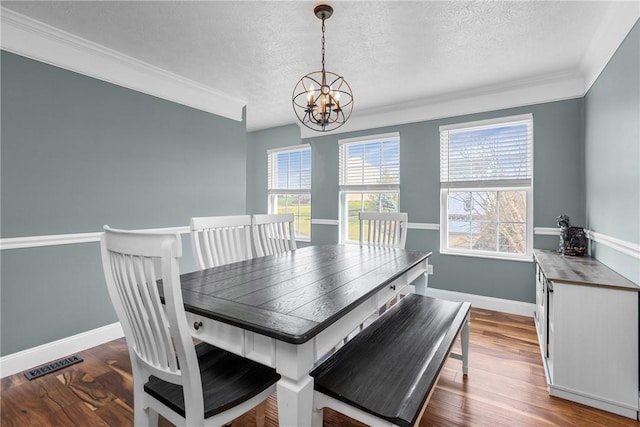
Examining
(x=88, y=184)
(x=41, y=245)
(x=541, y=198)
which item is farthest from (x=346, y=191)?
(x=41, y=245)

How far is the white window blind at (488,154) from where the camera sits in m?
3.30

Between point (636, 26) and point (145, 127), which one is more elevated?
point (636, 26)

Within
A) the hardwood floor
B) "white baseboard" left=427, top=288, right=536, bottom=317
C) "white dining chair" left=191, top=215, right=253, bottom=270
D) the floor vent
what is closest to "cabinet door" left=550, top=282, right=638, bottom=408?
the hardwood floor

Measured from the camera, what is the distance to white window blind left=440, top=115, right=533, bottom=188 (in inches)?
130

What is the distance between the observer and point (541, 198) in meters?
3.19

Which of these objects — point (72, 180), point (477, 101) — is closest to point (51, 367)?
point (72, 180)

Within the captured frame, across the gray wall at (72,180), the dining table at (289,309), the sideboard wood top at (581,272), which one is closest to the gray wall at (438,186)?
the sideboard wood top at (581,272)

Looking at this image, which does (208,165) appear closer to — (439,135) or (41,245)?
(41,245)

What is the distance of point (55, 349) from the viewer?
238 cm

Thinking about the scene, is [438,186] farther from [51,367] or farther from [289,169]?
[51,367]

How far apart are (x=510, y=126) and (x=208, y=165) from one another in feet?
11.6

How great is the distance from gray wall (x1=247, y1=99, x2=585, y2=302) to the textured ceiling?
1.73ft

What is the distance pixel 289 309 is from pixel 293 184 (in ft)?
13.5

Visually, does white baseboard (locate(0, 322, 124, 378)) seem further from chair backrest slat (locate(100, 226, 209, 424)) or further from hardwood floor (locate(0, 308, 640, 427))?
chair backrest slat (locate(100, 226, 209, 424))
